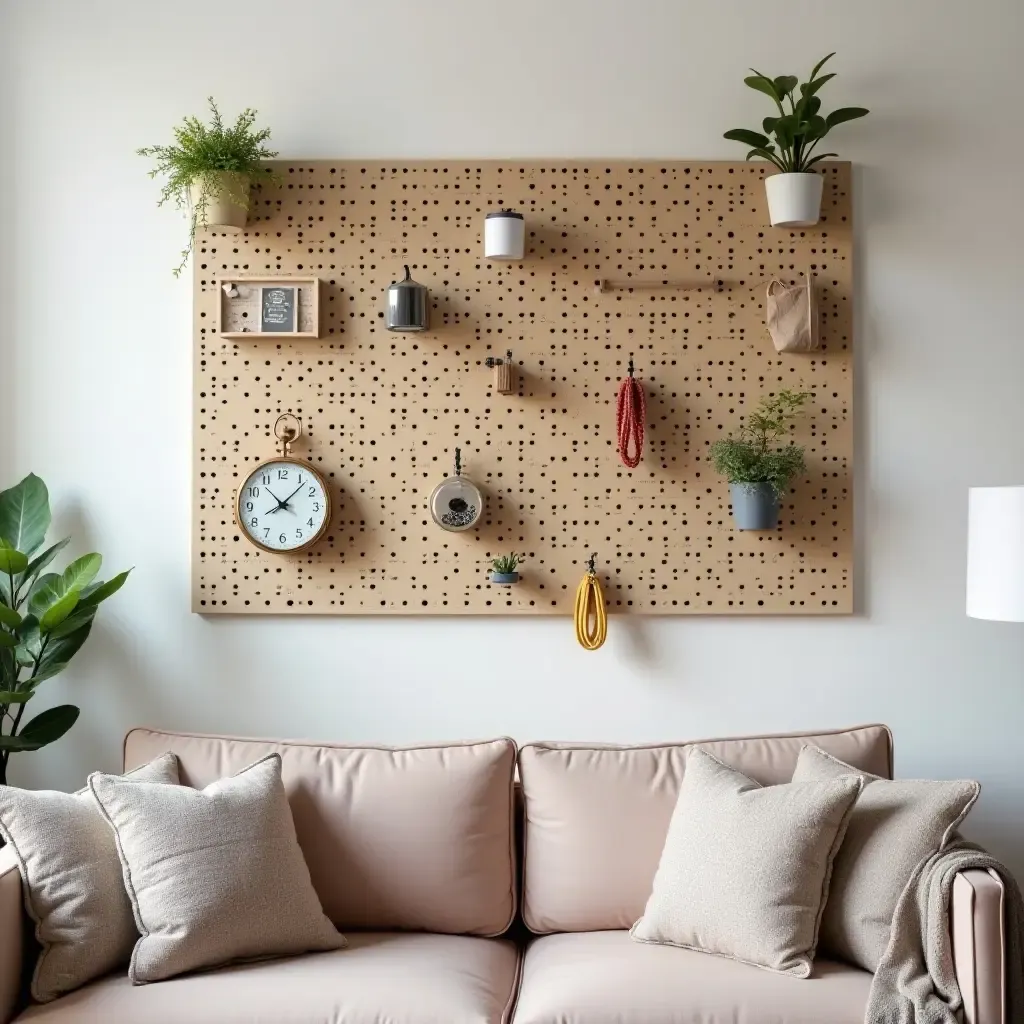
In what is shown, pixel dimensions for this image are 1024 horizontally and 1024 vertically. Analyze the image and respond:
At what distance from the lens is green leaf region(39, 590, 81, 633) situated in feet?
8.46

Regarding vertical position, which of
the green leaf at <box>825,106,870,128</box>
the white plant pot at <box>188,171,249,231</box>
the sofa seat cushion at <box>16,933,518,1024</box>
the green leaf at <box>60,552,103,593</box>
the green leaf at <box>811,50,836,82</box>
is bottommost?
the sofa seat cushion at <box>16,933,518,1024</box>

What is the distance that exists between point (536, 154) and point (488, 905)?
1.90 metres

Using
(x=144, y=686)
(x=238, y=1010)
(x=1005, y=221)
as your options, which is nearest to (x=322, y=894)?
(x=238, y=1010)

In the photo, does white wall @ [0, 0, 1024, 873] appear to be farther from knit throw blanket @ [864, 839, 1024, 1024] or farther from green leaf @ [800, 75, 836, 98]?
knit throw blanket @ [864, 839, 1024, 1024]

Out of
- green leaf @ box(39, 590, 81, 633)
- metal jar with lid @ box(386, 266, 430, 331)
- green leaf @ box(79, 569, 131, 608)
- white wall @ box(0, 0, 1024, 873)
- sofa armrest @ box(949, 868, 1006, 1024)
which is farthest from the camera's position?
A: white wall @ box(0, 0, 1024, 873)

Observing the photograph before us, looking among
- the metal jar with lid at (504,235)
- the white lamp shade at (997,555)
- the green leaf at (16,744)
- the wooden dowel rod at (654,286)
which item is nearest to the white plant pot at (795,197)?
the wooden dowel rod at (654,286)

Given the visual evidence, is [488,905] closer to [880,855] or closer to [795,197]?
[880,855]

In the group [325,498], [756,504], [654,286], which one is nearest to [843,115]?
[654,286]

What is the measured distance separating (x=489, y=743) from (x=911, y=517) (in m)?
1.31

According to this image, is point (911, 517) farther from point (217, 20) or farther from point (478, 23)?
point (217, 20)

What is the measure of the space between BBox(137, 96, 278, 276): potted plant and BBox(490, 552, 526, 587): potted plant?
1.11 meters

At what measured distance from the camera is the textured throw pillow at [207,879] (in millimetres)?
2088

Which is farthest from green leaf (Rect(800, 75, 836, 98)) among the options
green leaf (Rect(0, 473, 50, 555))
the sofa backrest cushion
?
green leaf (Rect(0, 473, 50, 555))

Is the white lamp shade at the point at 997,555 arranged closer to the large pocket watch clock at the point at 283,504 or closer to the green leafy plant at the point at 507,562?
the green leafy plant at the point at 507,562
